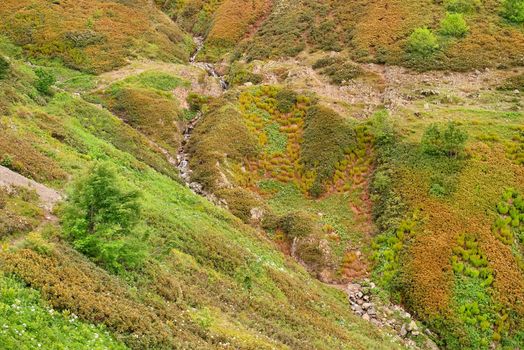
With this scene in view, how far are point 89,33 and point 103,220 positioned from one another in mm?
57909

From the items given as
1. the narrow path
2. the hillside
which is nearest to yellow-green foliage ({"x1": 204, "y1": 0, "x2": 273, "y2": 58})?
the hillside

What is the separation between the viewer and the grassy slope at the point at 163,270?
53.1 feet

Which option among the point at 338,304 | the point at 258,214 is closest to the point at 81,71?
the point at 258,214

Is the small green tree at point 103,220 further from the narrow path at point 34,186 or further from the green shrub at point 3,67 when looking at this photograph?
the green shrub at point 3,67

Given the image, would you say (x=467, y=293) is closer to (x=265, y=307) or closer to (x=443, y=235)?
(x=443, y=235)

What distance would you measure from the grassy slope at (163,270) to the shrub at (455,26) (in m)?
41.6

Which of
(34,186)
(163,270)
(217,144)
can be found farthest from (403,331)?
(217,144)

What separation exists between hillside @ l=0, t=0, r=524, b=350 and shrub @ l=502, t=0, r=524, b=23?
1.66 ft

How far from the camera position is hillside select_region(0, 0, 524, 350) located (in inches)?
751

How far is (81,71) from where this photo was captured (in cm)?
6300

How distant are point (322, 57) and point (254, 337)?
167ft

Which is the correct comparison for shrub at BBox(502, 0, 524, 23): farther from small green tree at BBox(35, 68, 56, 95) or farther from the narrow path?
the narrow path

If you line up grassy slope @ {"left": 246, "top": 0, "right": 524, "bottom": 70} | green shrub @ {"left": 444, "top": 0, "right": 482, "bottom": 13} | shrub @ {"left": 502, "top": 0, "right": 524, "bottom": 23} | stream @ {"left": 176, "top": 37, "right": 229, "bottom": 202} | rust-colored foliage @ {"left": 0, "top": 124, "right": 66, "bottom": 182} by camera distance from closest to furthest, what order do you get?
rust-colored foliage @ {"left": 0, "top": 124, "right": 66, "bottom": 182}, stream @ {"left": 176, "top": 37, "right": 229, "bottom": 202}, grassy slope @ {"left": 246, "top": 0, "right": 524, "bottom": 70}, shrub @ {"left": 502, "top": 0, "right": 524, "bottom": 23}, green shrub @ {"left": 444, "top": 0, "right": 482, "bottom": 13}

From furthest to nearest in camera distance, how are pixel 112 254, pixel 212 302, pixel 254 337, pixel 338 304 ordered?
pixel 338 304, pixel 212 302, pixel 254 337, pixel 112 254
